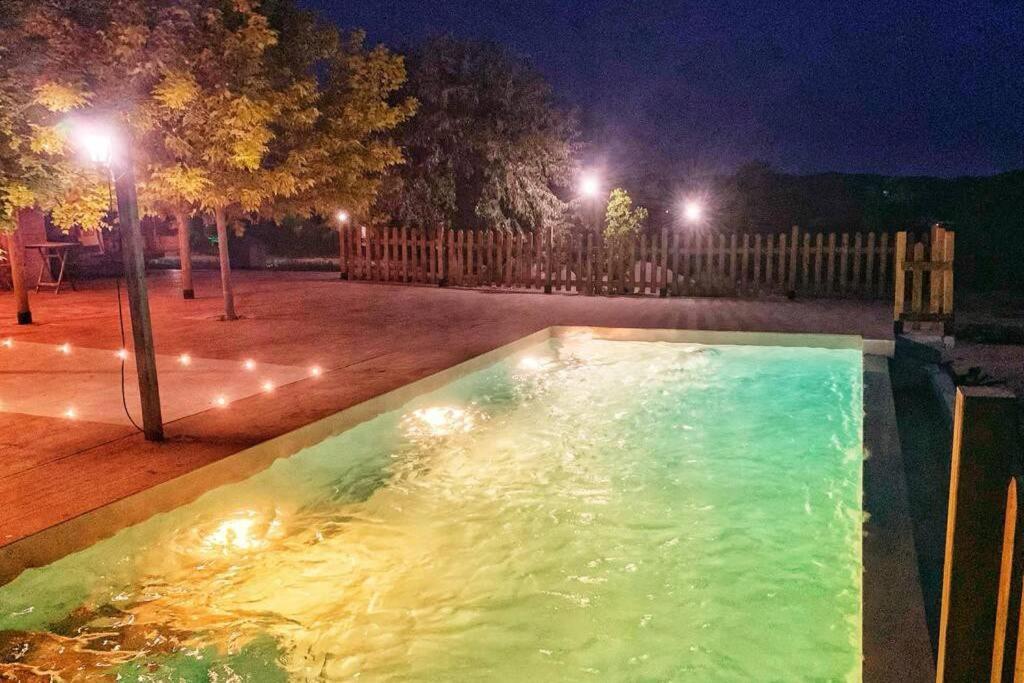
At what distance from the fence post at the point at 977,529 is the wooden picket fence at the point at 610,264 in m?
13.5

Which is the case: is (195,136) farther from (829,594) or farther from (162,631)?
(829,594)

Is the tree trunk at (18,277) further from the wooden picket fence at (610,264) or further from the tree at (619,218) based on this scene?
the tree at (619,218)

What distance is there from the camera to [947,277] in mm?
10211

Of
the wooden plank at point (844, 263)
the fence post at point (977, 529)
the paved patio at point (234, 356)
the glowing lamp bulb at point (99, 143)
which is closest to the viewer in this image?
the fence post at point (977, 529)

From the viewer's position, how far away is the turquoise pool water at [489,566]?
3770 mm

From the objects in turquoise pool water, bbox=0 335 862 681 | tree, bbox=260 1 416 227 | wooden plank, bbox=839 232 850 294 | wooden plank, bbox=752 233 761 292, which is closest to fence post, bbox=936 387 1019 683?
turquoise pool water, bbox=0 335 862 681

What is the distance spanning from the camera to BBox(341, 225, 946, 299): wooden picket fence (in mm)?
14820

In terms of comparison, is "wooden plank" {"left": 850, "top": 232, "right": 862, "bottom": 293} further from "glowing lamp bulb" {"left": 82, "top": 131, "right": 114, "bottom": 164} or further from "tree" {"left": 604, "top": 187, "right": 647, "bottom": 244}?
"glowing lamp bulb" {"left": 82, "top": 131, "right": 114, "bottom": 164}

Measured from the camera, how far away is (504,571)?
4.77 meters

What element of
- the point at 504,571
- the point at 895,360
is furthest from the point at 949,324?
the point at 504,571

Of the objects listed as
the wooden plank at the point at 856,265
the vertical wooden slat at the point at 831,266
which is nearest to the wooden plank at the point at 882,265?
the wooden plank at the point at 856,265

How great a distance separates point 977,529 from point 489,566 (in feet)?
11.1

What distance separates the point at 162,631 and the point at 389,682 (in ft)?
3.93

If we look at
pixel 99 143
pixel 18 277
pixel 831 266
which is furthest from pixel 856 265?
pixel 18 277
